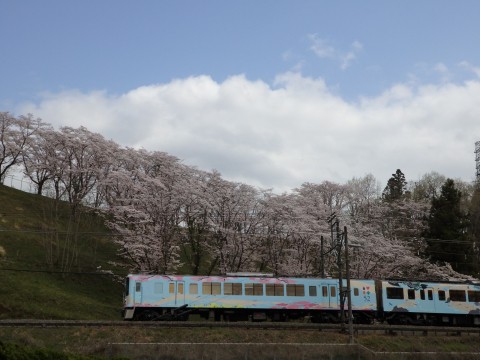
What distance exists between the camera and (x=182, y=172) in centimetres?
5306

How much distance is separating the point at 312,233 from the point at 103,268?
824 inches

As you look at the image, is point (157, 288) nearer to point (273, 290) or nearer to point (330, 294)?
point (273, 290)

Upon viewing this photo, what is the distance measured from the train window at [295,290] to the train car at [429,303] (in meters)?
5.74

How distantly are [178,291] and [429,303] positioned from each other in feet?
60.0

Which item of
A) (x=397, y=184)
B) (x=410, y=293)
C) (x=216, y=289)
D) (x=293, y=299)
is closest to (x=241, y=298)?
(x=216, y=289)

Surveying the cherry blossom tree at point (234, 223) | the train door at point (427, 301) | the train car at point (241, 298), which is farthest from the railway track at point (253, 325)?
the cherry blossom tree at point (234, 223)

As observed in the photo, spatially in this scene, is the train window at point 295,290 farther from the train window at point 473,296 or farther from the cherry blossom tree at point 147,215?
the train window at point 473,296

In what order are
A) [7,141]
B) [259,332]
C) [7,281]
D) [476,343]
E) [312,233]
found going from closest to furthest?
[259,332], [476,343], [7,281], [312,233], [7,141]

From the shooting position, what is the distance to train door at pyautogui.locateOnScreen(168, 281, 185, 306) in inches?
1401

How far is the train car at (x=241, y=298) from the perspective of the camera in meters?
35.3

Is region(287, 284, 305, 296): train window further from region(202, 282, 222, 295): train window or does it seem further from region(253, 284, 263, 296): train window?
region(202, 282, 222, 295): train window

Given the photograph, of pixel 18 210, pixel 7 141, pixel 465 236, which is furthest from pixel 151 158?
pixel 465 236

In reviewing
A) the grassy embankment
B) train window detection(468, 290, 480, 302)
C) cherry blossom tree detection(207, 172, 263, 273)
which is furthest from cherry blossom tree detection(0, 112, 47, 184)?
train window detection(468, 290, 480, 302)

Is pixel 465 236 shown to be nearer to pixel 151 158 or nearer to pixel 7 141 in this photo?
pixel 151 158
